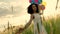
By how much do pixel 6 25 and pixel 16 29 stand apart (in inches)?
3.6

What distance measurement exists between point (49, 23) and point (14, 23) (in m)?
0.31

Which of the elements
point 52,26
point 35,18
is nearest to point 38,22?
point 35,18

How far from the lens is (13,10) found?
1629mm

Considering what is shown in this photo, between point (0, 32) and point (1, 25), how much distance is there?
60mm

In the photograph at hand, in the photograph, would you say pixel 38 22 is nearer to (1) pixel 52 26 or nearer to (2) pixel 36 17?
(2) pixel 36 17

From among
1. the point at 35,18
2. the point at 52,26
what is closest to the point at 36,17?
the point at 35,18

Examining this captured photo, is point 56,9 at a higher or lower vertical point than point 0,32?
higher

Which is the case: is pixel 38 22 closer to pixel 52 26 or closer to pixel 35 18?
pixel 35 18

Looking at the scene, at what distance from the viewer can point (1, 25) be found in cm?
160

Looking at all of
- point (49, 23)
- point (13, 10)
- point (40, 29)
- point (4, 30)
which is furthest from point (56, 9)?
point (4, 30)

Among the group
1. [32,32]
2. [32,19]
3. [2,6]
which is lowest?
[32,32]

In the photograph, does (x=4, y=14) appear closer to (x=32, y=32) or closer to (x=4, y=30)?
(x=4, y=30)

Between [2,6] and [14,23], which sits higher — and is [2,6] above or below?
above

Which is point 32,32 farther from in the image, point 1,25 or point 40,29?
point 1,25
